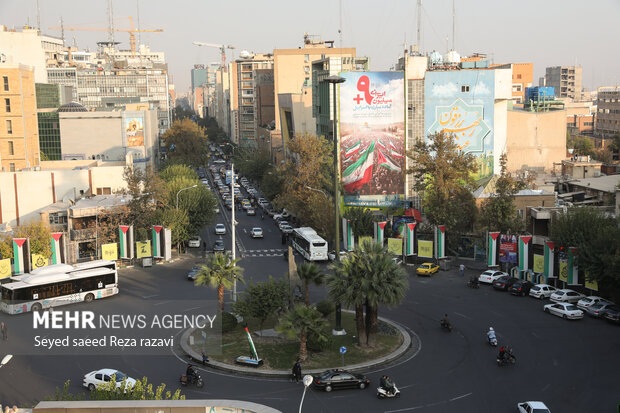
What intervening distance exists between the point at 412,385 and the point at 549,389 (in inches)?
225

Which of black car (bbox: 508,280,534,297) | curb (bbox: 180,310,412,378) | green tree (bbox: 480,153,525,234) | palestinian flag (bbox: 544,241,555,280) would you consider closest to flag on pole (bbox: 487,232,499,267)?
green tree (bbox: 480,153,525,234)

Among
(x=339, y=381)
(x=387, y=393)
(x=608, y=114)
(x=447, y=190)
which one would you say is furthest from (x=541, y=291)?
(x=608, y=114)

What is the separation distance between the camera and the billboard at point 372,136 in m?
65.8

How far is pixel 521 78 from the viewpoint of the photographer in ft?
537

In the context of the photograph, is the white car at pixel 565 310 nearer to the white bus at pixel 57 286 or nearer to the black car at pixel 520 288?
the black car at pixel 520 288

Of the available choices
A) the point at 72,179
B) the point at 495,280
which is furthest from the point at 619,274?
the point at 72,179

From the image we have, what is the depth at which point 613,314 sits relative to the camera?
37344 millimetres

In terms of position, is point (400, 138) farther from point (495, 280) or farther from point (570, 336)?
point (570, 336)

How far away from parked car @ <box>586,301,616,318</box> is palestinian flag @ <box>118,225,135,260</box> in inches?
1354

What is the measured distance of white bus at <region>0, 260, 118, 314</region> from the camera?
4075 centimetres

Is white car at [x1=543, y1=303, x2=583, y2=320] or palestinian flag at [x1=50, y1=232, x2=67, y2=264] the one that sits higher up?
palestinian flag at [x1=50, y1=232, x2=67, y2=264]

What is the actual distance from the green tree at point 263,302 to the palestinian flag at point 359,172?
107 feet

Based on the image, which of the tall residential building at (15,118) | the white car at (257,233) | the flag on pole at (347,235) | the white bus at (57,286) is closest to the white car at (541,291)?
the flag on pole at (347,235)

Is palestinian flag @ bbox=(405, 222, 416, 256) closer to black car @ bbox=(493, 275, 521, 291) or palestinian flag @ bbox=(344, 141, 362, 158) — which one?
black car @ bbox=(493, 275, 521, 291)
